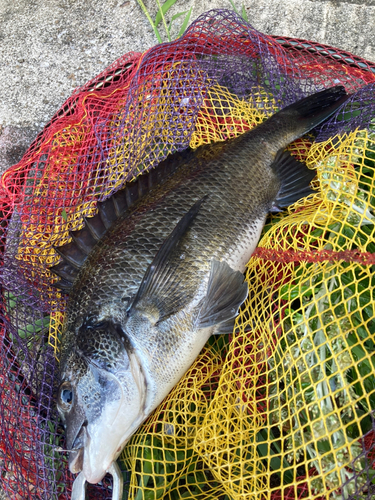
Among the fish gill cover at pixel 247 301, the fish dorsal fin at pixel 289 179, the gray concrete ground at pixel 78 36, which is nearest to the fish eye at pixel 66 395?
the fish gill cover at pixel 247 301

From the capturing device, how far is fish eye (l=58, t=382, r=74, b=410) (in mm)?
1833

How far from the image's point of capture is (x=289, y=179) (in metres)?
2.44

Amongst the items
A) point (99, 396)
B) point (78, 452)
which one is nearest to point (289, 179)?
point (99, 396)

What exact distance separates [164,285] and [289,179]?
1.04 metres

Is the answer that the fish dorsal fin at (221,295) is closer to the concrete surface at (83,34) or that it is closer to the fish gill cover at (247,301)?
the fish gill cover at (247,301)

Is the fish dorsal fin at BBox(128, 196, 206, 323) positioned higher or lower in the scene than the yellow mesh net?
higher

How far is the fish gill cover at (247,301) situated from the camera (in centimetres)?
181

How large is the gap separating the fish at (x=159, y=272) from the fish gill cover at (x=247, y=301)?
176mm

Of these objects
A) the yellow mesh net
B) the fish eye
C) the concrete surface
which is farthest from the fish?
the concrete surface

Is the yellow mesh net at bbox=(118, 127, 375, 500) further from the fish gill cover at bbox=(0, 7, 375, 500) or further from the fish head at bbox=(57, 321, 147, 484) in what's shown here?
the fish head at bbox=(57, 321, 147, 484)

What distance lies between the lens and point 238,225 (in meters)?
2.26

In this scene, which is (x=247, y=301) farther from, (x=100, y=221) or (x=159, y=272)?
(x=100, y=221)

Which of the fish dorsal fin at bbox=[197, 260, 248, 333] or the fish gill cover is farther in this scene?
the fish dorsal fin at bbox=[197, 260, 248, 333]

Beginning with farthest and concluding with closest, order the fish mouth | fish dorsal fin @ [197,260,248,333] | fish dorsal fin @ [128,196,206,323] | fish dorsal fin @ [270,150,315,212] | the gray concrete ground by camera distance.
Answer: the gray concrete ground → fish dorsal fin @ [270,150,315,212] → fish dorsal fin @ [197,260,248,333] → fish dorsal fin @ [128,196,206,323] → the fish mouth
